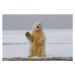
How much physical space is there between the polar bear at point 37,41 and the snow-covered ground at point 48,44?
395mm

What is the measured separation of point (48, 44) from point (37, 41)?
244 centimetres

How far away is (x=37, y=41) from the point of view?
689cm

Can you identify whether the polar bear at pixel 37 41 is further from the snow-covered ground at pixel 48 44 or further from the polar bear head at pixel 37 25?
the snow-covered ground at pixel 48 44

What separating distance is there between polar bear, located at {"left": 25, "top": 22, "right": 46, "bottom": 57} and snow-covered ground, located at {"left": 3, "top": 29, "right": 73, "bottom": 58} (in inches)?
15.5

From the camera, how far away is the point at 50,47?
873cm

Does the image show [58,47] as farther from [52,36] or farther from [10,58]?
[10,58]

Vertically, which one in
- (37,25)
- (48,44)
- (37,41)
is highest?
(37,25)

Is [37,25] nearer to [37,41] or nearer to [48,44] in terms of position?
[37,41]

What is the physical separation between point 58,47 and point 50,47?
327mm

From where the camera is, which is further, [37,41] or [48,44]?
[48,44]

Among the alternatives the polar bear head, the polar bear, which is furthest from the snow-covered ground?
the polar bear head

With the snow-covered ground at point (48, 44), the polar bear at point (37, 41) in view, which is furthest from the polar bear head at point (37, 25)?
the snow-covered ground at point (48, 44)

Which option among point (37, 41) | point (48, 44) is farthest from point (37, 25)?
point (48, 44)

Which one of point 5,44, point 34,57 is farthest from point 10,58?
point 5,44
